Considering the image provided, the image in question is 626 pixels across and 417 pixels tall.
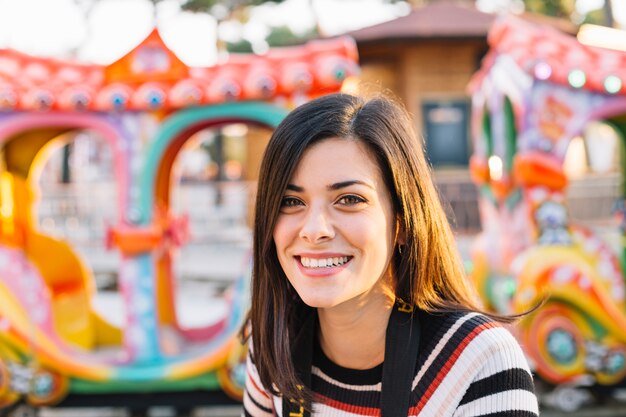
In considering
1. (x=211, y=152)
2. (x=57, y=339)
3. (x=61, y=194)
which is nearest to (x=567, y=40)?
(x=57, y=339)

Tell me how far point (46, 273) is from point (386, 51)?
8.53 metres

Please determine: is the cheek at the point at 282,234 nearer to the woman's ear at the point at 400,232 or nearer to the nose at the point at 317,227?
the nose at the point at 317,227

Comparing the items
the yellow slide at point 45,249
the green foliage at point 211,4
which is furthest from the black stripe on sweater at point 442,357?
the green foliage at point 211,4

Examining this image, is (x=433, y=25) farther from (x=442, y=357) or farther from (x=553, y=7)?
(x=442, y=357)

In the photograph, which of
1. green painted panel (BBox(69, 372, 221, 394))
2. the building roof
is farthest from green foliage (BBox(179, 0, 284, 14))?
green painted panel (BBox(69, 372, 221, 394))

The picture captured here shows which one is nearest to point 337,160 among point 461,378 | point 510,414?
point 461,378

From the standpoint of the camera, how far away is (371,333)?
57.5 inches

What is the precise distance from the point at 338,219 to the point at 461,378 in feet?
1.32

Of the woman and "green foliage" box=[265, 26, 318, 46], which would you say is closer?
the woman

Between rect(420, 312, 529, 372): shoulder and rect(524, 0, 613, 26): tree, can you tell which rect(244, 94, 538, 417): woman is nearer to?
rect(420, 312, 529, 372): shoulder

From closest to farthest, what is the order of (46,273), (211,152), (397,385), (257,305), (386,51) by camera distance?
(397,385)
(257,305)
(46,273)
(386,51)
(211,152)

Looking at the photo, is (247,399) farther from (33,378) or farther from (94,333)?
(94,333)

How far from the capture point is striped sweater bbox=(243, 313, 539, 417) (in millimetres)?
1262

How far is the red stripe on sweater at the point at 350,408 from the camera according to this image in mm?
1365
